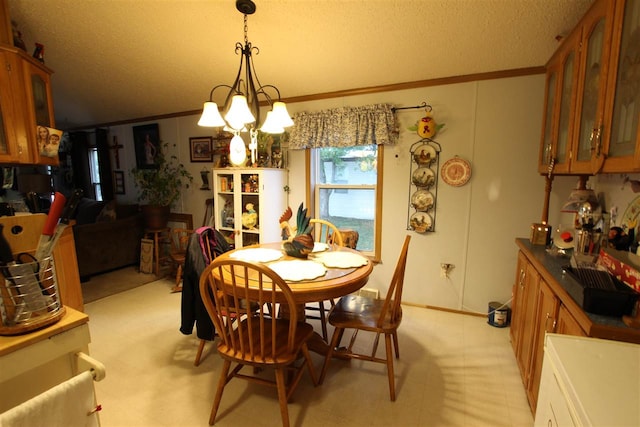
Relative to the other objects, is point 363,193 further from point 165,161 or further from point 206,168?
point 165,161

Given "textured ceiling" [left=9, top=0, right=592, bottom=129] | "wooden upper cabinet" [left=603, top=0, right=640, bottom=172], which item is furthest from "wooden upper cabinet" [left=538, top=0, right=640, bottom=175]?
"textured ceiling" [left=9, top=0, right=592, bottom=129]

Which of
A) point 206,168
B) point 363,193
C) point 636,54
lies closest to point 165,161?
point 206,168

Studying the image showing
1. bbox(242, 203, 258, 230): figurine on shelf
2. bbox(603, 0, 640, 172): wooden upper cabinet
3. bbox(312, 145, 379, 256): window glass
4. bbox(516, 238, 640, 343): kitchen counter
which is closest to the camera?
bbox(516, 238, 640, 343): kitchen counter

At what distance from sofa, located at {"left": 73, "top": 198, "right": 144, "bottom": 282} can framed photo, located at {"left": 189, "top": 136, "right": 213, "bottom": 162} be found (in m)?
1.20

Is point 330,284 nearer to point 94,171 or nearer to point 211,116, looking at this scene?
point 211,116

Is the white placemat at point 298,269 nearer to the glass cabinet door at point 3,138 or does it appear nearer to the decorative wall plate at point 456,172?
the decorative wall plate at point 456,172

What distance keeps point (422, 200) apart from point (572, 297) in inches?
65.5

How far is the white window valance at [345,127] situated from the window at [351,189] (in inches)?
6.9

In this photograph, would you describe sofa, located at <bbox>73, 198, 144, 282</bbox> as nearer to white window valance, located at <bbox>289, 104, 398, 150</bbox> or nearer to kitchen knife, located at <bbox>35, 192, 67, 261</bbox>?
white window valance, located at <bbox>289, 104, 398, 150</bbox>

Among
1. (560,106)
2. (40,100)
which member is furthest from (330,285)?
(40,100)

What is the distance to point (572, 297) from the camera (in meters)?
1.18

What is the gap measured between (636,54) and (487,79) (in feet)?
4.87

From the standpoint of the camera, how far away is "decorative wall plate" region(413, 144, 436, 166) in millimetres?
2701

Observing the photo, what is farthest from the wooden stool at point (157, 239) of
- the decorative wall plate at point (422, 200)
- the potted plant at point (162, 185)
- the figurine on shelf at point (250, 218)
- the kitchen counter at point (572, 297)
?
the kitchen counter at point (572, 297)
